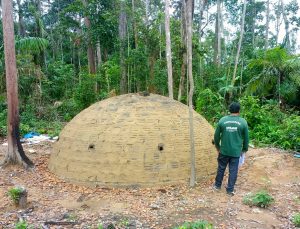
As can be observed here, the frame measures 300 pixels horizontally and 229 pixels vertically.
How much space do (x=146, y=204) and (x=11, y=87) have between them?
17.9 feet

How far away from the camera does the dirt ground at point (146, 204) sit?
646cm

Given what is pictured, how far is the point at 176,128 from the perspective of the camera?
28.9ft

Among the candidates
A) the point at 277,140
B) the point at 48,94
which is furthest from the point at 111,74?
the point at 277,140

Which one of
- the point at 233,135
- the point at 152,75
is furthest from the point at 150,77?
the point at 233,135

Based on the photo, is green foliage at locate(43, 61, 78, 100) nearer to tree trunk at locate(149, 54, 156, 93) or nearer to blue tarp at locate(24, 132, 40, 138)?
blue tarp at locate(24, 132, 40, 138)

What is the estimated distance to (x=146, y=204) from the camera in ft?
23.9

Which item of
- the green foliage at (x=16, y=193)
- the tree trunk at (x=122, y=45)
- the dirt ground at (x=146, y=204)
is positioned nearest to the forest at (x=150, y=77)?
the tree trunk at (x=122, y=45)

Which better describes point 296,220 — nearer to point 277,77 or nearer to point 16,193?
point 16,193

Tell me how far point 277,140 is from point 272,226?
7059mm

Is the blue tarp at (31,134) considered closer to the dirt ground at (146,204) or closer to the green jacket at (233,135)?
the dirt ground at (146,204)

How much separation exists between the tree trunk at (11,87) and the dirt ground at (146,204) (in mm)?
574

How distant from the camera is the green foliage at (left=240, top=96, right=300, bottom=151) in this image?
40.9 feet

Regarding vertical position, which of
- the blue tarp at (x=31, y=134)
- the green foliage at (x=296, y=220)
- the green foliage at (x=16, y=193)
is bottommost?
the green foliage at (x=296, y=220)

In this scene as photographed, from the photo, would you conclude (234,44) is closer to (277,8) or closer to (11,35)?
(277,8)
